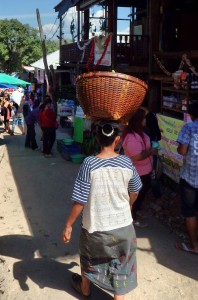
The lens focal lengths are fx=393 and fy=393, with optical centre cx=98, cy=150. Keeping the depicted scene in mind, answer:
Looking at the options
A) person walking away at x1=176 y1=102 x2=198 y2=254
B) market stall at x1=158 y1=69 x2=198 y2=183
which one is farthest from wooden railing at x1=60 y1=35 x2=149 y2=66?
person walking away at x1=176 y1=102 x2=198 y2=254

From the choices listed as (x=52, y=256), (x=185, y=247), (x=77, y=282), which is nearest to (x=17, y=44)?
(x=52, y=256)

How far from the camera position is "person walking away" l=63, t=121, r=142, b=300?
3.18 metres

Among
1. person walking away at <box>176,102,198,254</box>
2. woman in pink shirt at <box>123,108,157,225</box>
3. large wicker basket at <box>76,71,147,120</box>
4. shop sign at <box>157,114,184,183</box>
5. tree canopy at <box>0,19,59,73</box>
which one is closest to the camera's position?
large wicker basket at <box>76,71,147,120</box>

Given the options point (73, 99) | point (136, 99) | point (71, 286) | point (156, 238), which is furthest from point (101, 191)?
point (73, 99)

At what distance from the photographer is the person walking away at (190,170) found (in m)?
4.25

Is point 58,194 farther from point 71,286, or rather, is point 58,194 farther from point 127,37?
point 127,37

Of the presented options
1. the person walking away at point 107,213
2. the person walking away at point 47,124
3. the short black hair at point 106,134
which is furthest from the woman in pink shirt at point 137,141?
the person walking away at point 47,124

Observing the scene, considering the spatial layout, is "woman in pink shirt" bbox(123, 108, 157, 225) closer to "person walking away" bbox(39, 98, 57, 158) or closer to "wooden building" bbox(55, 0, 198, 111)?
"wooden building" bbox(55, 0, 198, 111)

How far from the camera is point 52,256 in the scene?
4676mm

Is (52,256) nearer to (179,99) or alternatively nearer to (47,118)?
(179,99)

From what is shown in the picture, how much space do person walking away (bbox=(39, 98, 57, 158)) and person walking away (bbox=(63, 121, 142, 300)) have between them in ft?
25.3

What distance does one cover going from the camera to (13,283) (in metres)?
4.09

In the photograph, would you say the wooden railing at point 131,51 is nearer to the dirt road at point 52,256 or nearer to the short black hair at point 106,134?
the dirt road at point 52,256

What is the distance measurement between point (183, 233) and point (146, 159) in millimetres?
1153
